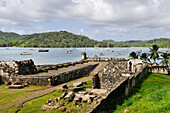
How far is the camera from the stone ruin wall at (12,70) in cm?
2623

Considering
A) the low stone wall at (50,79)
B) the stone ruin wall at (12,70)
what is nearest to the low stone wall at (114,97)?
the low stone wall at (50,79)

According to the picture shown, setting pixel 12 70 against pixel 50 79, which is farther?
pixel 12 70

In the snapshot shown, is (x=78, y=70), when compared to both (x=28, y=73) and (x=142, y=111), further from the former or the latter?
(x=142, y=111)

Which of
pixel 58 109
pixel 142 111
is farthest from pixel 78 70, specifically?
pixel 142 111

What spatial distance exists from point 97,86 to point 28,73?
1746 cm

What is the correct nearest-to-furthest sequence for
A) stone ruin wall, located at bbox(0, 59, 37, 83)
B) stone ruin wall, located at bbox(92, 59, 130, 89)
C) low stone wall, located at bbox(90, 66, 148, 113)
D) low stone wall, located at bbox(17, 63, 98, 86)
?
1. low stone wall, located at bbox(90, 66, 148, 113)
2. stone ruin wall, located at bbox(92, 59, 130, 89)
3. low stone wall, located at bbox(17, 63, 98, 86)
4. stone ruin wall, located at bbox(0, 59, 37, 83)

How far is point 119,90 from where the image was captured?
13023mm

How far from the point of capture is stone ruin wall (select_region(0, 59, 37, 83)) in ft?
86.1

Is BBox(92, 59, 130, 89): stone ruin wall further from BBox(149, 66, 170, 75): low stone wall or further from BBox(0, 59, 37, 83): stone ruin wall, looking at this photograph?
BBox(149, 66, 170, 75): low stone wall

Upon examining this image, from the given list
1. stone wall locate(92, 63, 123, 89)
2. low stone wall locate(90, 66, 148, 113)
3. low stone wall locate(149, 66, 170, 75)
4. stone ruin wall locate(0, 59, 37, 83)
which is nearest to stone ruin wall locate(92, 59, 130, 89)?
stone wall locate(92, 63, 123, 89)

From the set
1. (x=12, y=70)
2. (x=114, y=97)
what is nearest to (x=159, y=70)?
(x=114, y=97)

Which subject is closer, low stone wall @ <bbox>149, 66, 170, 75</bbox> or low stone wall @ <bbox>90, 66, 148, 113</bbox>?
low stone wall @ <bbox>90, 66, 148, 113</bbox>

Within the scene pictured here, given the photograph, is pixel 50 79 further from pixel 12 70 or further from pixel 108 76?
pixel 108 76

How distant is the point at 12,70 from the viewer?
1083 inches
